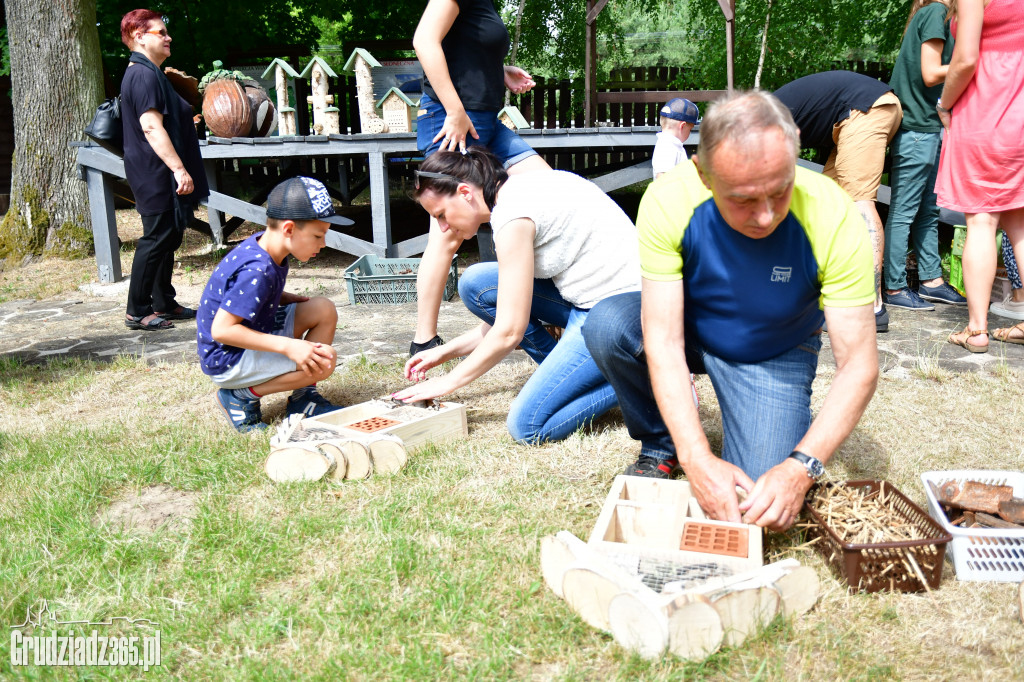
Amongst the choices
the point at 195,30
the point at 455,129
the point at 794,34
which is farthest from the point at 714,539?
the point at 195,30

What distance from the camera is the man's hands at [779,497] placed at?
207cm

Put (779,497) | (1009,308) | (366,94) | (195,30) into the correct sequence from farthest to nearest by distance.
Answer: (195,30) → (366,94) → (1009,308) → (779,497)

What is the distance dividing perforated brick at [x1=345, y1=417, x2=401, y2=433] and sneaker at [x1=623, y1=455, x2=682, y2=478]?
2.92 ft

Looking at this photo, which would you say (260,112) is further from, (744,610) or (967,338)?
(744,610)

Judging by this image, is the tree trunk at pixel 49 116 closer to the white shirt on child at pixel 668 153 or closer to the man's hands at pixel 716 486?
the white shirt on child at pixel 668 153

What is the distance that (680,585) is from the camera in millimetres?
1886

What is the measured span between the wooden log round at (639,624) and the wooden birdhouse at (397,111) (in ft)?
18.0

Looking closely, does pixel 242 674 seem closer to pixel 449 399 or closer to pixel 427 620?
pixel 427 620

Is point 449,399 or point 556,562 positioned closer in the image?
point 556,562

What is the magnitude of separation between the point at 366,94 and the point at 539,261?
4.39 metres

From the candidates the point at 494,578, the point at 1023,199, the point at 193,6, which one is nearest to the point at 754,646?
the point at 494,578

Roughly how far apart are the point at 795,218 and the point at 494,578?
4.12 feet

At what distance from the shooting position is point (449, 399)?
3.75 meters

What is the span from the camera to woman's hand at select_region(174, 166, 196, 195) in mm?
5191
